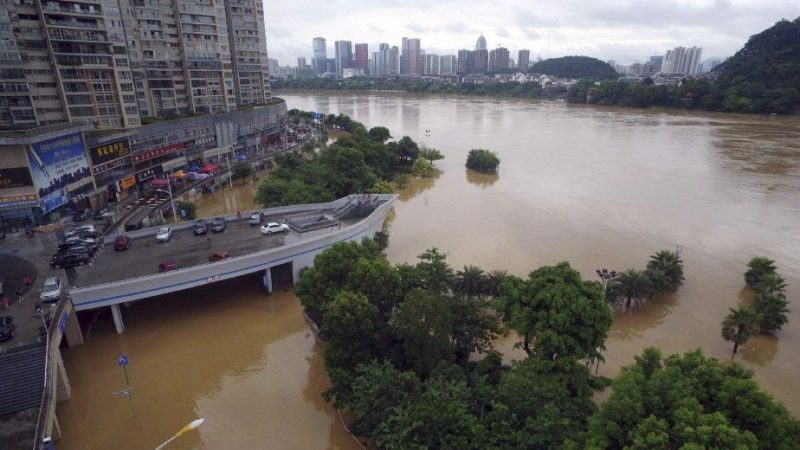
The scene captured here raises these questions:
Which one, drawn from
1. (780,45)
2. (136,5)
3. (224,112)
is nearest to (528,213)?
(224,112)

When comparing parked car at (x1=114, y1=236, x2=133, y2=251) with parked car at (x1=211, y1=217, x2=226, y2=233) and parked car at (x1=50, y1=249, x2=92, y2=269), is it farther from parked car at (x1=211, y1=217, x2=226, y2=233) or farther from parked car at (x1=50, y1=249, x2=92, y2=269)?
parked car at (x1=211, y1=217, x2=226, y2=233)

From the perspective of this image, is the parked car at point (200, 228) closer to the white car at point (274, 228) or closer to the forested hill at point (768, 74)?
the white car at point (274, 228)

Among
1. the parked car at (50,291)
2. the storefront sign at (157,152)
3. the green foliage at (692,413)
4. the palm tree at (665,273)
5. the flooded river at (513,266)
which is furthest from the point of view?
the storefront sign at (157,152)

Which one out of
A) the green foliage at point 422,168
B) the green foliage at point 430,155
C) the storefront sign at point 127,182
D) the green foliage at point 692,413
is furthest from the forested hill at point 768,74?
the storefront sign at point 127,182

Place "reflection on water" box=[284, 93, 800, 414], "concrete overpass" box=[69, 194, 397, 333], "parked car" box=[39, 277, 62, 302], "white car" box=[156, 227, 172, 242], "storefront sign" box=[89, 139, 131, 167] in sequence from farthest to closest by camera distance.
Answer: "storefront sign" box=[89, 139, 131, 167] → "white car" box=[156, 227, 172, 242] → "reflection on water" box=[284, 93, 800, 414] → "concrete overpass" box=[69, 194, 397, 333] → "parked car" box=[39, 277, 62, 302]

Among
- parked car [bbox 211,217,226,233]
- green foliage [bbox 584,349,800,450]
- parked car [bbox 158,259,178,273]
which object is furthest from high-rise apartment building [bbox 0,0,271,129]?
green foliage [bbox 584,349,800,450]

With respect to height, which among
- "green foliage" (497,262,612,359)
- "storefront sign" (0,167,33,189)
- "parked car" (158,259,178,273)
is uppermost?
"storefront sign" (0,167,33,189)

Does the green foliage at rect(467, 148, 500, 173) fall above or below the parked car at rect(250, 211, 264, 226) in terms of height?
below

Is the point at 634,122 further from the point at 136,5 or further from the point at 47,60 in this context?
the point at 47,60
